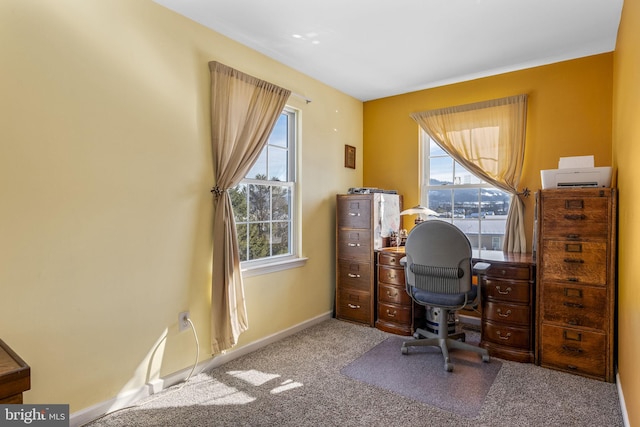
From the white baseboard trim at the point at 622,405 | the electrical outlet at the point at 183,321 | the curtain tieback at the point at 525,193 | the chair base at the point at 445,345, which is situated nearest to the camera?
the white baseboard trim at the point at 622,405

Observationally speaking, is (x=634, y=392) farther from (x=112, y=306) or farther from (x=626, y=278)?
(x=112, y=306)

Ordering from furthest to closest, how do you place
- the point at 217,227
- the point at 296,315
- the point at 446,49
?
the point at 296,315 < the point at 446,49 < the point at 217,227

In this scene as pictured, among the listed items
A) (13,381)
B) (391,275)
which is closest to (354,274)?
(391,275)

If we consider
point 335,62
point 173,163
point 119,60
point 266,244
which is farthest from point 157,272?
point 335,62

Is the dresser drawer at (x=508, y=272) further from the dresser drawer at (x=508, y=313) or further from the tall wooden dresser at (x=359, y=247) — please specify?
the tall wooden dresser at (x=359, y=247)

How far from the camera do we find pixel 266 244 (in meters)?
3.16

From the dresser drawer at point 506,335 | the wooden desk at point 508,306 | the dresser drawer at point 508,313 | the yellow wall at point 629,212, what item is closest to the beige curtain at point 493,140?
the wooden desk at point 508,306

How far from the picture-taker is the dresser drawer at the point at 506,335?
2.71 metres

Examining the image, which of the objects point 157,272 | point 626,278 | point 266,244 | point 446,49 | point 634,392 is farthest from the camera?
point 266,244

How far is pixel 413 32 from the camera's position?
2635mm

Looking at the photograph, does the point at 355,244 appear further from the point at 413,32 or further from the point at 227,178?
the point at 413,32

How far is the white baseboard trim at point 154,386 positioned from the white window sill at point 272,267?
0.56 m

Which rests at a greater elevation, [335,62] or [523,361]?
[335,62]

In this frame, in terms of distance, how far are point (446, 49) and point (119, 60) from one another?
7.83 ft
